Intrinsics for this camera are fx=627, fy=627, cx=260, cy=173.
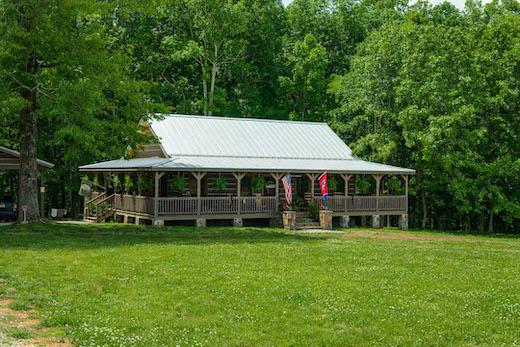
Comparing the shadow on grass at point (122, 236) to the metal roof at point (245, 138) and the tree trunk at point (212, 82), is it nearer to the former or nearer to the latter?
the metal roof at point (245, 138)

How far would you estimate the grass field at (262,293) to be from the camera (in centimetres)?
911

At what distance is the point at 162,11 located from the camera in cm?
5075

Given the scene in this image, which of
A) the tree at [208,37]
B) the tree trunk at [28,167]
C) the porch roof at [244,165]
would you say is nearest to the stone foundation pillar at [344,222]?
the porch roof at [244,165]

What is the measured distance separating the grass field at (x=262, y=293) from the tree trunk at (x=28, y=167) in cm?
545

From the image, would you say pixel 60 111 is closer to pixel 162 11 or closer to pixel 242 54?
pixel 162 11

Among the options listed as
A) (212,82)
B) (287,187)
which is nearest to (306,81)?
(212,82)

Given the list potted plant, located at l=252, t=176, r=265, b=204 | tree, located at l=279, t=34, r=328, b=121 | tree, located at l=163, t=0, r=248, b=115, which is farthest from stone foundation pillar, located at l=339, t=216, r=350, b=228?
tree, located at l=279, t=34, r=328, b=121

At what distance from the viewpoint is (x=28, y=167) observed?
26.3 meters

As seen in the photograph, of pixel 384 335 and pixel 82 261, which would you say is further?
pixel 82 261

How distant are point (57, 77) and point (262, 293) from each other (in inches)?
700

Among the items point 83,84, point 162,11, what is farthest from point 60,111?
point 162,11

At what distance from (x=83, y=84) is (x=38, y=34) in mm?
2803

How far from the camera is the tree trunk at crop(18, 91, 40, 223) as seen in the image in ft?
86.1

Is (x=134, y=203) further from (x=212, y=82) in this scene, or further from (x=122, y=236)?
(x=212, y=82)
